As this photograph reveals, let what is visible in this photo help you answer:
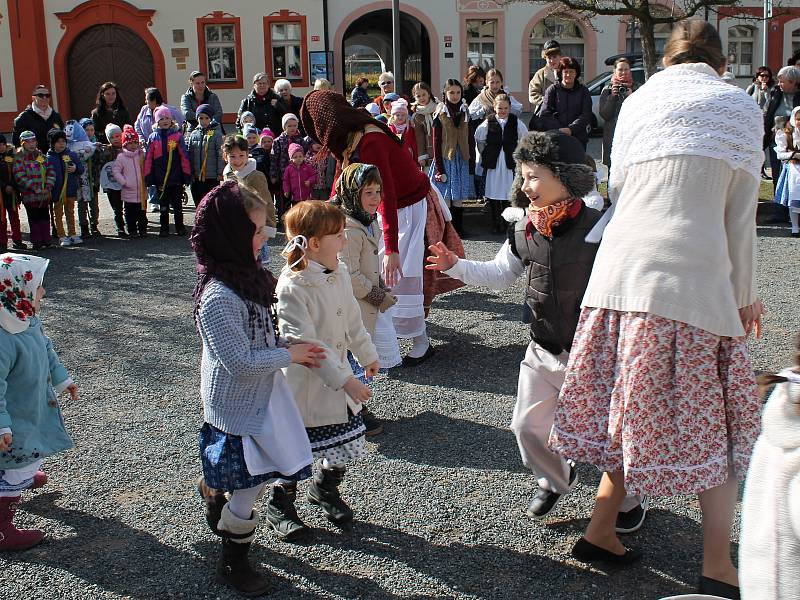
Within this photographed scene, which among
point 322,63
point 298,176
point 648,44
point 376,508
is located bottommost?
point 376,508

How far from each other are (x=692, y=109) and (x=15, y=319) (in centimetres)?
263

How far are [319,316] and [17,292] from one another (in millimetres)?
1212

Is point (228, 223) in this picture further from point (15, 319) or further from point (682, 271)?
point (682, 271)

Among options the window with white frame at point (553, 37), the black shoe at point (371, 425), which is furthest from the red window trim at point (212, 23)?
the black shoe at point (371, 425)

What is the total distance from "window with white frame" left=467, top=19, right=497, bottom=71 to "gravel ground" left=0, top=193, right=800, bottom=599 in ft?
73.9

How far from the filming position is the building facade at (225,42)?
25719 mm

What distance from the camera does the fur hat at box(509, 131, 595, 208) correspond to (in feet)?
11.1

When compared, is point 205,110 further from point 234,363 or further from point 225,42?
point 225,42

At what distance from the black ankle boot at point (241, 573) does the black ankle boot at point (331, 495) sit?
51cm

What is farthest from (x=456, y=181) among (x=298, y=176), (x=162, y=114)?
(x=162, y=114)

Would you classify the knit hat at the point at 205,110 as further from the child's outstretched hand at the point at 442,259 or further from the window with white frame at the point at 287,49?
the window with white frame at the point at 287,49

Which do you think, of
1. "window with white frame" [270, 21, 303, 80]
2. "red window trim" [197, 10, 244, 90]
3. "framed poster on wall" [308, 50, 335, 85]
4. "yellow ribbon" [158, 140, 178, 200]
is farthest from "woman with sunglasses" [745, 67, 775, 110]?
"red window trim" [197, 10, 244, 90]

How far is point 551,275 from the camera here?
3443 mm

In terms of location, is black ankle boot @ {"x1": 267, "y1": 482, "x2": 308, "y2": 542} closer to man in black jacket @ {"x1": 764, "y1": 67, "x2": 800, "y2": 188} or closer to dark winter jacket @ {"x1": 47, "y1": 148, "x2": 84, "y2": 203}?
dark winter jacket @ {"x1": 47, "y1": 148, "x2": 84, "y2": 203}
